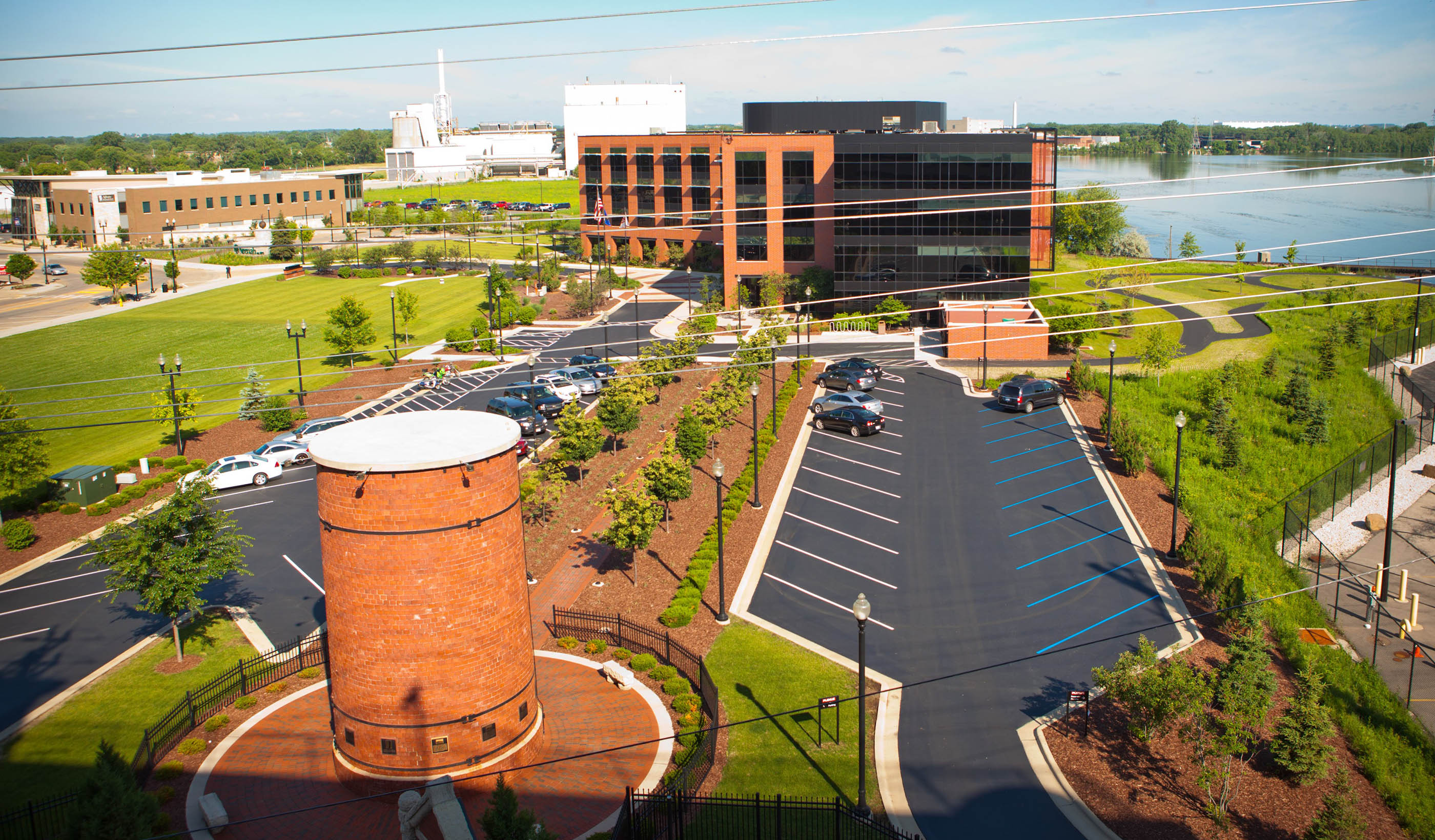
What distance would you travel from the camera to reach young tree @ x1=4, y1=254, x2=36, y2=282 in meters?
73.5

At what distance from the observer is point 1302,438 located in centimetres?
3519

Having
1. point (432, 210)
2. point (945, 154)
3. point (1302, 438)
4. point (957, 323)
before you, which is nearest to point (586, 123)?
point (432, 210)

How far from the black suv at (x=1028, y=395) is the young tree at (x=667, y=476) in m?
16.2

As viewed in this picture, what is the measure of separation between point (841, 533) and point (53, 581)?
71.6ft

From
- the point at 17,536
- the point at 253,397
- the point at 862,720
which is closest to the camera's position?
the point at 862,720

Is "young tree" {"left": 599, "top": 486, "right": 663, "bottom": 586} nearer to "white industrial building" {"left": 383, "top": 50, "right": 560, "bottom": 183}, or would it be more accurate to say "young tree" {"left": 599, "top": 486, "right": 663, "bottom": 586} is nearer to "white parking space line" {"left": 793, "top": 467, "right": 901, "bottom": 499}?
"white parking space line" {"left": 793, "top": 467, "right": 901, "bottom": 499}

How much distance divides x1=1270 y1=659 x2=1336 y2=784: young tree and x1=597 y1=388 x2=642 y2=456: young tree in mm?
22215

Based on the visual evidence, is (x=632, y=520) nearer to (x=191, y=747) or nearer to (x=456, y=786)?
(x=456, y=786)

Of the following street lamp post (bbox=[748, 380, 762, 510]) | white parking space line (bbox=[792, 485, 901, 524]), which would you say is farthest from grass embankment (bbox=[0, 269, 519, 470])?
white parking space line (bbox=[792, 485, 901, 524])

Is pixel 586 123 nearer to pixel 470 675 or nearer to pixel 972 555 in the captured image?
pixel 972 555

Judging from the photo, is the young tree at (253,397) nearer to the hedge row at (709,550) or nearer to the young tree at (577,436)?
the young tree at (577,436)

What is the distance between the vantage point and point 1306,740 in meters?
16.3

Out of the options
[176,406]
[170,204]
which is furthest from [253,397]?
[170,204]

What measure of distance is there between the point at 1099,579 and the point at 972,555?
10.6 feet
